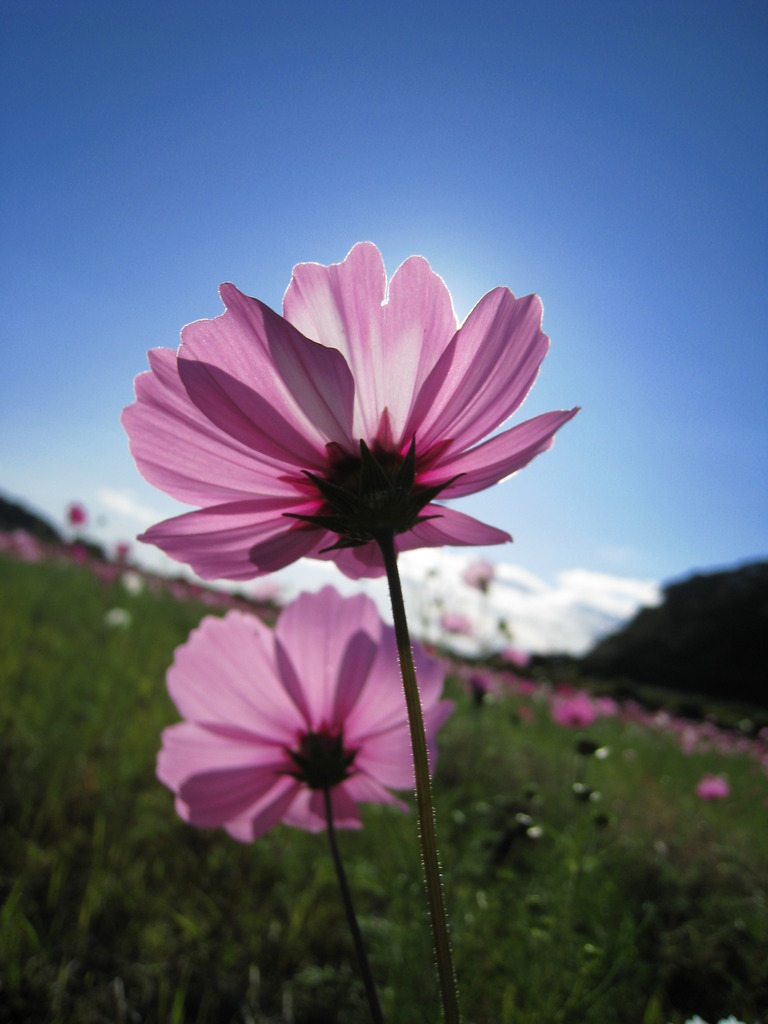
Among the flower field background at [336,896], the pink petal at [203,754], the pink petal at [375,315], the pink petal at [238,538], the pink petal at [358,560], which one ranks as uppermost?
the pink petal at [375,315]

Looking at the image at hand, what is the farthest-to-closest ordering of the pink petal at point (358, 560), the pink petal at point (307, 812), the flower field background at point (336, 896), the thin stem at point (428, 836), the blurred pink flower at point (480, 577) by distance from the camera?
the blurred pink flower at point (480, 577), the flower field background at point (336, 896), the pink petal at point (307, 812), the pink petal at point (358, 560), the thin stem at point (428, 836)

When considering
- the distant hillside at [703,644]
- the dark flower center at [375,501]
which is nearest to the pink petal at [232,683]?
the dark flower center at [375,501]

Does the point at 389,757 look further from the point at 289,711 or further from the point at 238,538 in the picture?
the point at 238,538

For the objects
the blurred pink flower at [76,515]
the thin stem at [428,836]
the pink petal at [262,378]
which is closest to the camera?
the thin stem at [428,836]

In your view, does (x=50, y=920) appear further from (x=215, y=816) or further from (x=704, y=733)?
(x=704, y=733)

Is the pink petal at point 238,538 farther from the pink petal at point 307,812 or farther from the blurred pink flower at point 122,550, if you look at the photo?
the blurred pink flower at point 122,550

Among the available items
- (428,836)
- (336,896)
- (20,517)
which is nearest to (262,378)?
(428,836)

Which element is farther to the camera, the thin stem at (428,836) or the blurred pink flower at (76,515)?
the blurred pink flower at (76,515)
